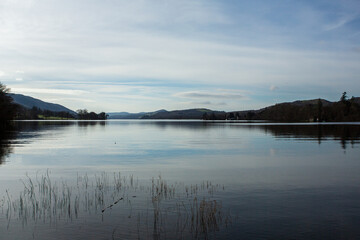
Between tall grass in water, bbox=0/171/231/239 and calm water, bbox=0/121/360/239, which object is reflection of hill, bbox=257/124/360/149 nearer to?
calm water, bbox=0/121/360/239

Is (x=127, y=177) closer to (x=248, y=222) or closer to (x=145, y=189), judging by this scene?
(x=145, y=189)

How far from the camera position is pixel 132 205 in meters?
21.8

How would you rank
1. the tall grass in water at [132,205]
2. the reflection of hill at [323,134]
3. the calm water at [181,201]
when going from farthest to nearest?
the reflection of hill at [323,134] < the tall grass in water at [132,205] < the calm water at [181,201]

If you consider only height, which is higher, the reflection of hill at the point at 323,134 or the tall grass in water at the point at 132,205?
the reflection of hill at the point at 323,134

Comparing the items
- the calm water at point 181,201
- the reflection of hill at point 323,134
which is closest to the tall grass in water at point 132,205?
the calm water at point 181,201

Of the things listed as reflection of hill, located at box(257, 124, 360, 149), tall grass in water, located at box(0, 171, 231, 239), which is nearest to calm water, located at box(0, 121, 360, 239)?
tall grass in water, located at box(0, 171, 231, 239)

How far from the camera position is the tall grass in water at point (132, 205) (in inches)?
693

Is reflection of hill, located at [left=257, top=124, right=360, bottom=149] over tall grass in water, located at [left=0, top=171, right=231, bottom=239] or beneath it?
over

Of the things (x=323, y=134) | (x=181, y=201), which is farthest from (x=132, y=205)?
(x=323, y=134)

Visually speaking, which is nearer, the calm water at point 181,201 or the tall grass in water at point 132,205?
the calm water at point 181,201

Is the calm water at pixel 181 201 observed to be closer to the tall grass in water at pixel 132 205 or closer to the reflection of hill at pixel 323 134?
the tall grass in water at pixel 132 205

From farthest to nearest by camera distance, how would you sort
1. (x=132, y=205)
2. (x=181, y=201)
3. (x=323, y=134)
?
(x=323, y=134) < (x=181, y=201) < (x=132, y=205)

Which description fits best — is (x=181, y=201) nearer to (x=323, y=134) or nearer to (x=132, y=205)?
(x=132, y=205)

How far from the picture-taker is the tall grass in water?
17609 mm
